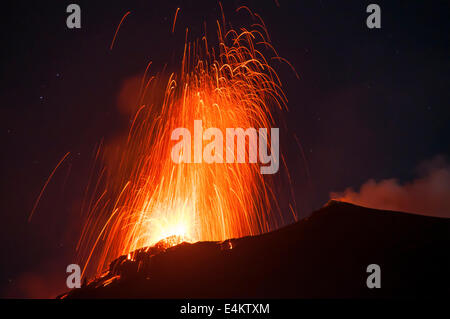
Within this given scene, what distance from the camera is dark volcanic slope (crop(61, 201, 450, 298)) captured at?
13.8 metres

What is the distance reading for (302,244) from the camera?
54.7 feet

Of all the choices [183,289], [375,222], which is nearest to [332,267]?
[375,222]

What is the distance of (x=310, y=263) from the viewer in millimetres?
15477

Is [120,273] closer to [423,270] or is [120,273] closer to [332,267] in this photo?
[332,267]

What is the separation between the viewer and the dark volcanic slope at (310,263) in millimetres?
13766

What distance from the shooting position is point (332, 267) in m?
15.0
